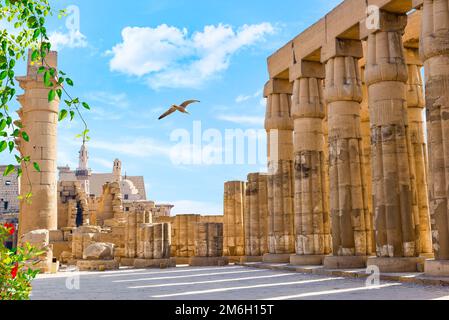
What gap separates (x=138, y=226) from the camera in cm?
2428

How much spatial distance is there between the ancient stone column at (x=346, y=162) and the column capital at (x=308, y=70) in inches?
89.1

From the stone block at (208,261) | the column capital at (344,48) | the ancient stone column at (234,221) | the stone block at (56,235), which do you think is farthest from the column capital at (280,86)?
the stone block at (56,235)

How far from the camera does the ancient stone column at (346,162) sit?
17.3m

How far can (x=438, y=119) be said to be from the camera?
12547 mm

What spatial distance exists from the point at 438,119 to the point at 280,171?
10.5 m

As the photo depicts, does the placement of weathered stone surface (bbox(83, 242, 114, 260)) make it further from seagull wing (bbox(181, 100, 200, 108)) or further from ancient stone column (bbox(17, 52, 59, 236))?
seagull wing (bbox(181, 100, 200, 108))

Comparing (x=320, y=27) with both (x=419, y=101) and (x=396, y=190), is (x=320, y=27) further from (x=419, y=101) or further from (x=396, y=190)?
(x=396, y=190)

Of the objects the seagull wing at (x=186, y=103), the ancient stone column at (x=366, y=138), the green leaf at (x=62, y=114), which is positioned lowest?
the green leaf at (x=62, y=114)

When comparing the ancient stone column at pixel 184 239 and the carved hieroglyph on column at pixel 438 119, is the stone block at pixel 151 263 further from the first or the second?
the carved hieroglyph on column at pixel 438 119

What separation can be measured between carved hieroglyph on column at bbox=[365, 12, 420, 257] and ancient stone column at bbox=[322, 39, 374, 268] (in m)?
2.00

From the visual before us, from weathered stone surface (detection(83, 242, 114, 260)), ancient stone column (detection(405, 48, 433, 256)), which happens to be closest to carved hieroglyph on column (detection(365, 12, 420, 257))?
ancient stone column (detection(405, 48, 433, 256))
